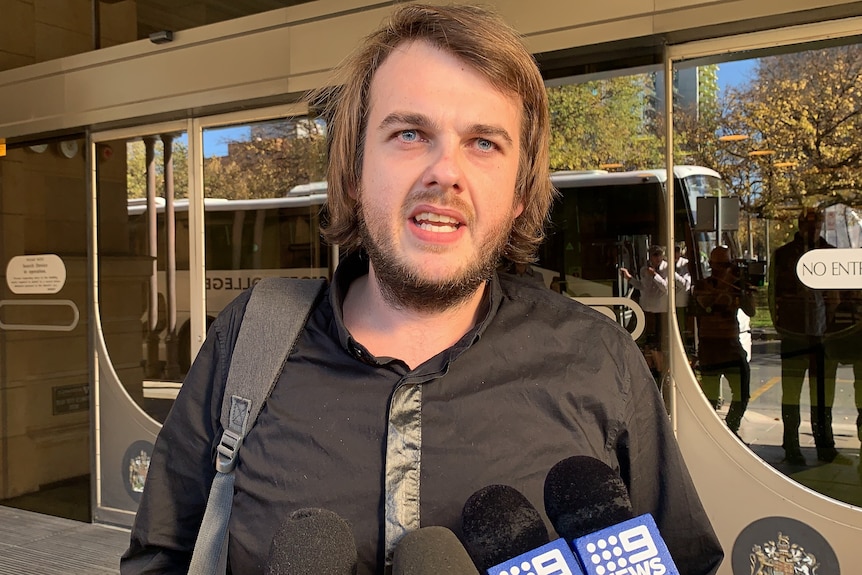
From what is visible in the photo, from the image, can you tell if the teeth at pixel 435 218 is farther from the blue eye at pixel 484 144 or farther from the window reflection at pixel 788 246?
the window reflection at pixel 788 246

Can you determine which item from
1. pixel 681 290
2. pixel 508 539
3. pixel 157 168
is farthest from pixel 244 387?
pixel 157 168

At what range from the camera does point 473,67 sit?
51.8 inches

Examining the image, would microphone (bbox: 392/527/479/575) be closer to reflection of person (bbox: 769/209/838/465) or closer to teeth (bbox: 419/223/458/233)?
teeth (bbox: 419/223/458/233)

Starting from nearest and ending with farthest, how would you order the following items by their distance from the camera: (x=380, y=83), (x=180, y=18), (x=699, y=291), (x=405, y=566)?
(x=405, y=566)
(x=380, y=83)
(x=699, y=291)
(x=180, y=18)

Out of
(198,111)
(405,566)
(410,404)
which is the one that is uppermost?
(198,111)

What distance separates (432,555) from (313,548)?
172 mm

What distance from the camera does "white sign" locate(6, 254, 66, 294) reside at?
525 centimetres

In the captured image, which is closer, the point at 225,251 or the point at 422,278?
the point at 422,278

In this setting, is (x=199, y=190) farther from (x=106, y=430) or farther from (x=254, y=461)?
(x=254, y=461)

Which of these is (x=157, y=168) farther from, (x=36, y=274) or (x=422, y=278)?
(x=422, y=278)

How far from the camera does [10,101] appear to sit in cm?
525

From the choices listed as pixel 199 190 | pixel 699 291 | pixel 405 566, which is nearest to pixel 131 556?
pixel 405 566

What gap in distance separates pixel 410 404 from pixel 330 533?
29 centimetres

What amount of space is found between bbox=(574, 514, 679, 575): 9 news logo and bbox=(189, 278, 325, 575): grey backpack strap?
2.06ft
